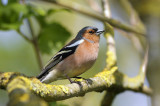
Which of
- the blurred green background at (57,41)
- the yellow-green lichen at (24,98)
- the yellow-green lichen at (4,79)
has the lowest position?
the blurred green background at (57,41)

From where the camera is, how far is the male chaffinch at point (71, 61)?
472 centimetres

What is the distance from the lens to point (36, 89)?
2666 mm

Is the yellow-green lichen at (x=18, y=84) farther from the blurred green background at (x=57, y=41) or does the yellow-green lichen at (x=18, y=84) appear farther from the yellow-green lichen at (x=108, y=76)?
the yellow-green lichen at (x=108, y=76)

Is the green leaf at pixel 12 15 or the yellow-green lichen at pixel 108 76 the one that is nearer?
the yellow-green lichen at pixel 108 76

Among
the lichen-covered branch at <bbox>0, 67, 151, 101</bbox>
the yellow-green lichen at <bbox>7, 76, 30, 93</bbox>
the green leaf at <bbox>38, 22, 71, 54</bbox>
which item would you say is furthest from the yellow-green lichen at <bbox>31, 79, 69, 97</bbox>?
the green leaf at <bbox>38, 22, 71, 54</bbox>

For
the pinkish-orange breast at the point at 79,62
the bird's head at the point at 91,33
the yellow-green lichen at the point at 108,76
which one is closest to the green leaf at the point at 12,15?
the pinkish-orange breast at the point at 79,62

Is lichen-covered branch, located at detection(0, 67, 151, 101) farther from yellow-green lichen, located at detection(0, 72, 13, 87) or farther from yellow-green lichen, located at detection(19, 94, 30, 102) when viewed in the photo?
yellow-green lichen, located at detection(19, 94, 30, 102)

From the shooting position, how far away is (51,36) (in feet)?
17.2

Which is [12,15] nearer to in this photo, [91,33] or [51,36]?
[51,36]

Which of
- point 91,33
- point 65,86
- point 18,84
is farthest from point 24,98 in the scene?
point 91,33

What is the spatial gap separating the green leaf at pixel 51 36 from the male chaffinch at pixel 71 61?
254 mm

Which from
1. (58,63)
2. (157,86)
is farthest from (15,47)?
(157,86)

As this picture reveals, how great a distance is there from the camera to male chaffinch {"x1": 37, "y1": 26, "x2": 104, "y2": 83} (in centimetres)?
472

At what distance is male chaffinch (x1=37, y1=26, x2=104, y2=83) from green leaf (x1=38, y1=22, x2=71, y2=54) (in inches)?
10.0
